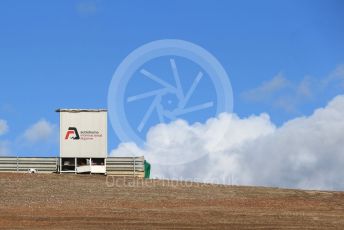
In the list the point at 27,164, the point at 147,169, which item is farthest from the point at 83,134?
the point at 147,169

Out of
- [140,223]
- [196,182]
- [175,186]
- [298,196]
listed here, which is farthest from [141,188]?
[140,223]

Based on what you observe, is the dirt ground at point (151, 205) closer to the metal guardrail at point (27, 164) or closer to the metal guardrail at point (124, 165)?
the metal guardrail at point (124, 165)

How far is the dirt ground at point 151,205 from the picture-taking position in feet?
88.9

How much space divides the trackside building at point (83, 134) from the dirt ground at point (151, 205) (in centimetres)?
271

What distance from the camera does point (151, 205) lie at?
1330 inches

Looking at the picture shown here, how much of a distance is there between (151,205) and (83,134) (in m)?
15.4

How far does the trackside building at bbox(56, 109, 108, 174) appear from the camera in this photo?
4784 centimetres

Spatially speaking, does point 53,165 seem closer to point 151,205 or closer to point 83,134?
point 83,134

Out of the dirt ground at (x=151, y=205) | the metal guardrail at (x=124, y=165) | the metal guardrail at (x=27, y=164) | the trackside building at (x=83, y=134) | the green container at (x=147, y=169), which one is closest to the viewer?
the dirt ground at (x=151, y=205)

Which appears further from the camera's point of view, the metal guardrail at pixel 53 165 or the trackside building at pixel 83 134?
the metal guardrail at pixel 53 165

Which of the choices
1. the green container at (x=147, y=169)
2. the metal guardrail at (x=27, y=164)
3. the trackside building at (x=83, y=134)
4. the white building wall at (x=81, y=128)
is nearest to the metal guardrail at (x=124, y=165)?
the trackside building at (x=83, y=134)

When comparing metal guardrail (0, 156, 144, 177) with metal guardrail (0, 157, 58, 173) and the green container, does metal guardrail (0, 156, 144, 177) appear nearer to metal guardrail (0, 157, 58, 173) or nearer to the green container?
metal guardrail (0, 157, 58, 173)

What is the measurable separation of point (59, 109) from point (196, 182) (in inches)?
439

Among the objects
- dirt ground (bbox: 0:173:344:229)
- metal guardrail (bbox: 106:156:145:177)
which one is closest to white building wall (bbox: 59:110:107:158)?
metal guardrail (bbox: 106:156:145:177)
